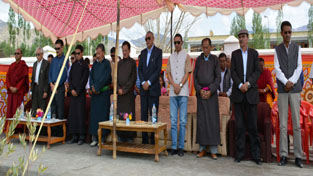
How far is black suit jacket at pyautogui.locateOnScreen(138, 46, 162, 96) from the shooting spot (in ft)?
15.0

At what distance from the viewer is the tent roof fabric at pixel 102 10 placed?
5.57 m

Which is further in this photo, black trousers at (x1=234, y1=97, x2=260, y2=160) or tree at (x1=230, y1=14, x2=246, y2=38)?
tree at (x1=230, y1=14, x2=246, y2=38)

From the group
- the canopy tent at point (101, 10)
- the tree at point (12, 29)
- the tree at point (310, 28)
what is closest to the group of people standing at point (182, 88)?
the canopy tent at point (101, 10)

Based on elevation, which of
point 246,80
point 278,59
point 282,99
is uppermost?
point 278,59

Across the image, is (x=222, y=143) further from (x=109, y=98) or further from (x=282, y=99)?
(x=109, y=98)

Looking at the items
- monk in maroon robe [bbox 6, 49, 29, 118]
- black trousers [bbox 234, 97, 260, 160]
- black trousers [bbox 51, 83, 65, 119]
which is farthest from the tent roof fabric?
black trousers [bbox 234, 97, 260, 160]

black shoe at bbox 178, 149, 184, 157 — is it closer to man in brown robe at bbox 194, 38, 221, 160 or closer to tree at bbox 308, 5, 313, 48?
man in brown robe at bbox 194, 38, 221, 160

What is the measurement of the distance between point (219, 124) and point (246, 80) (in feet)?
2.74

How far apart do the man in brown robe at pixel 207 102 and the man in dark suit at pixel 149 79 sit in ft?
2.32

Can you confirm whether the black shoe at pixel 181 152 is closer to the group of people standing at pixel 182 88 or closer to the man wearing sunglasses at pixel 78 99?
the group of people standing at pixel 182 88

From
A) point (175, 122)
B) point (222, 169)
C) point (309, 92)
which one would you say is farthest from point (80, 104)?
point (309, 92)

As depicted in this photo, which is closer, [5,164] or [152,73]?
[5,164]

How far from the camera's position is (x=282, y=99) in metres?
3.89

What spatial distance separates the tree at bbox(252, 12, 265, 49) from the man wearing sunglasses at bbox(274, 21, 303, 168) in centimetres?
2681
